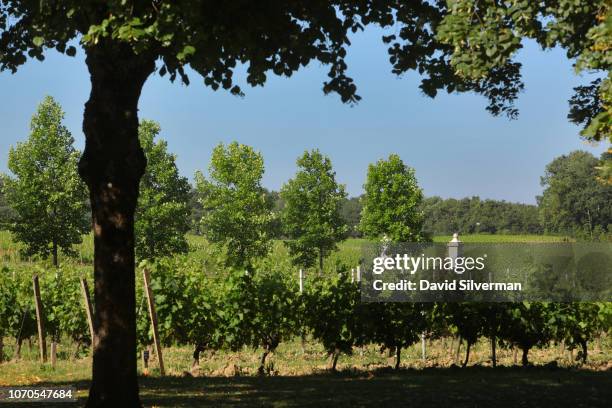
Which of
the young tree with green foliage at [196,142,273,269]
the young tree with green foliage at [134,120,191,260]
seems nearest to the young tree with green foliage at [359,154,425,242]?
the young tree with green foliage at [196,142,273,269]

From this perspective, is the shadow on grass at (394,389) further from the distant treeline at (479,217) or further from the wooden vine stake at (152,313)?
the distant treeline at (479,217)

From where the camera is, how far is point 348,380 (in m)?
13.7

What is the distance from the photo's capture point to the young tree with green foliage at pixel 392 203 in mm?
55125

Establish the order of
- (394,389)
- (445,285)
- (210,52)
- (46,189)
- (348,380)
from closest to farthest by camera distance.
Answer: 1. (210,52)
2. (394,389)
3. (348,380)
4. (445,285)
5. (46,189)

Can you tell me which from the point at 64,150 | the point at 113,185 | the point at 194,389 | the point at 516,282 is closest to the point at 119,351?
the point at 113,185

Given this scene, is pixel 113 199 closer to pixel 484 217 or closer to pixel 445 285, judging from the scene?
pixel 445 285

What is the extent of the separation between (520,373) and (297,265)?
45398mm

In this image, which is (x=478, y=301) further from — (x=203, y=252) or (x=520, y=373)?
(x=203, y=252)

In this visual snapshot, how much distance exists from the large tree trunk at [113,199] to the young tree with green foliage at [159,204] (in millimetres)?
44133

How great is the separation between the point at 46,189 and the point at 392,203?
23.8 metres

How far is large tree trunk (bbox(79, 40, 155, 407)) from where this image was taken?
9.51 m

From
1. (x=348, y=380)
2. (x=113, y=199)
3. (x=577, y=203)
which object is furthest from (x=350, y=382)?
(x=577, y=203)

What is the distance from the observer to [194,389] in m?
12.5

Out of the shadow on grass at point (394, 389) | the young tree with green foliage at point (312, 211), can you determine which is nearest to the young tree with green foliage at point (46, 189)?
the young tree with green foliage at point (312, 211)
